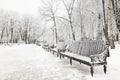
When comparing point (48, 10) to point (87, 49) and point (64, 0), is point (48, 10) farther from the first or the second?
point (87, 49)

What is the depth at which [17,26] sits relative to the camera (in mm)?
60531

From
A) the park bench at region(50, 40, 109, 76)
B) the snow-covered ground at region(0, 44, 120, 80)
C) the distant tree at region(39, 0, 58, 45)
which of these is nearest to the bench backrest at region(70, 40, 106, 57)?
the park bench at region(50, 40, 109, 76)

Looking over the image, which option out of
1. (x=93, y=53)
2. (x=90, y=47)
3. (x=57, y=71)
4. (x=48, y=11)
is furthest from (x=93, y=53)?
(x=48, y=11)

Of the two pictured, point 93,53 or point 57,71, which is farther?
point 93,53

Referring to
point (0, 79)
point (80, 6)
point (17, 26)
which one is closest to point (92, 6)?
point (80, 6)

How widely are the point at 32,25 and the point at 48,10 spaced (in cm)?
3354

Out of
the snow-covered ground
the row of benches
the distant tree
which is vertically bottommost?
the snow-covered ground

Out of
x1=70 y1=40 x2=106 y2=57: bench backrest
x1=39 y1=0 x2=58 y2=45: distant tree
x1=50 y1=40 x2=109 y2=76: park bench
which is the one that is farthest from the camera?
x1=39 y1=0 x2=58 y2=45: distant tree

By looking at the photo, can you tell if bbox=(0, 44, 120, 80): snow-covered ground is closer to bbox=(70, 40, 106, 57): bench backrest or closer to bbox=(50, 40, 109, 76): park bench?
bbox=(50, 40, 109, 76): park bench

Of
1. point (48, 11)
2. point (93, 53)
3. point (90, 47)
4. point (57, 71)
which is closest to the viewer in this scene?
point (57, 71)

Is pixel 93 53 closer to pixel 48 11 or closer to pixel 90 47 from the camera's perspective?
pixel 90 47

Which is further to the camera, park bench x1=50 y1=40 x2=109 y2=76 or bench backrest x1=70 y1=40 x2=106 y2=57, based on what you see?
bench backrest x1=70 y1=40 x2=106 y2=57

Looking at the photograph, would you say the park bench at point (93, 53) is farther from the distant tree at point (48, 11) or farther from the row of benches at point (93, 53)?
the distant tree at point (48, 11)

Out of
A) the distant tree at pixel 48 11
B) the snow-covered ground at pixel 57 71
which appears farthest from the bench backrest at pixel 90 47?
the distant tree at pixel 48 11
